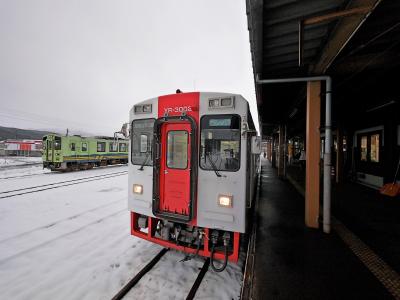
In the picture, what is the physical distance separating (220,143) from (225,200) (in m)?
0.90

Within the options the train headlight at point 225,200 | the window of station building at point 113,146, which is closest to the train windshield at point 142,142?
the train headlight at point 225,200

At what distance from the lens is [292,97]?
23.3ft

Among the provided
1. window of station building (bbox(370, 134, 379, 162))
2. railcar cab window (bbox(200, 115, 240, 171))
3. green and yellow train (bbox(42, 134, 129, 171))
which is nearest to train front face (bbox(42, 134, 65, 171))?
green and yellow train (bbox(42, 134, 129, 171))

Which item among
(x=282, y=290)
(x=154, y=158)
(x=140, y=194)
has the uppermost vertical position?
(x=154, y=158)

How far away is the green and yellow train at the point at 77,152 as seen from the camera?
1464 centimetres

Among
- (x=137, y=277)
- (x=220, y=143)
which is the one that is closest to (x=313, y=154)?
(x=220, y=143)

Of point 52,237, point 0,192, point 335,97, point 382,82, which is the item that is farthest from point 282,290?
point 0,192

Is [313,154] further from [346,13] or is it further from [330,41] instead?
[346,13]

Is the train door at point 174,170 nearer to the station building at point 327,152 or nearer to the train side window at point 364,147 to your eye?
the station building at point 327,152

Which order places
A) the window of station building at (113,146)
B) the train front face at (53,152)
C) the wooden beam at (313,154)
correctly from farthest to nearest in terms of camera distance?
the window of station building at (113,146)
the train front face at (53,152)
the wooden beam at (313,154)

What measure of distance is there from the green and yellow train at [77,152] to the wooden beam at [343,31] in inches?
664

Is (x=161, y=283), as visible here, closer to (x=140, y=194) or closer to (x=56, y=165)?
(x=140, y=194)

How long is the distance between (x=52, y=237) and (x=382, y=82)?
887cm

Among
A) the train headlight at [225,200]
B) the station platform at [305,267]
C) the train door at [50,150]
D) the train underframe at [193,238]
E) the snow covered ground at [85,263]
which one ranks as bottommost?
the snow covered ground at [85,263]
